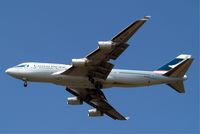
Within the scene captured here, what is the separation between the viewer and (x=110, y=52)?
8188cm

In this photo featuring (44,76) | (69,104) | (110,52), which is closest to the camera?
(110,52)

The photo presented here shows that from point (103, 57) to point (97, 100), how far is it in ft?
48.8

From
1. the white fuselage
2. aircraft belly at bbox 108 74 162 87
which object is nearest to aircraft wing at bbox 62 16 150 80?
the white fuselage

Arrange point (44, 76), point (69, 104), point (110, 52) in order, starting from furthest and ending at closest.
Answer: point (69, 104) → point (44, 76) → point (110, 52)

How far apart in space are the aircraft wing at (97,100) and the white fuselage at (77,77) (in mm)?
6303

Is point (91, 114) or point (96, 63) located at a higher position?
point (96, 63)

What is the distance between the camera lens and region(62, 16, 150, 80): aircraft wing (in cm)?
7788

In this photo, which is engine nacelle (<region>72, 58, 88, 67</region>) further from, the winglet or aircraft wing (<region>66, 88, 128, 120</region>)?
aircraft wing (<region>66, 88, 128, 120</region>)

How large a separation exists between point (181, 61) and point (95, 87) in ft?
A: 46.4

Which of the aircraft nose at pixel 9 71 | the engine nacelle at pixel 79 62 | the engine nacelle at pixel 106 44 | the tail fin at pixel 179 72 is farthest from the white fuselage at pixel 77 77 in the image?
the engine nacelle at pixel 106 44

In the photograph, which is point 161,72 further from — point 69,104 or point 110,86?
point 69,104

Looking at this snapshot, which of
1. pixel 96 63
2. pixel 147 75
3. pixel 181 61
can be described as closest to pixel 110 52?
pixel 96 63

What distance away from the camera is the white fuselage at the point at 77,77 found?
8712 centimetres

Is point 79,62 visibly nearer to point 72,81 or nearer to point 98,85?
point 72,81
